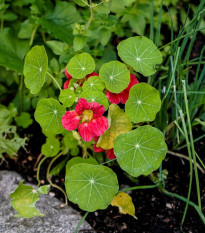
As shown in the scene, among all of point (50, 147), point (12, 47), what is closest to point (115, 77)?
point (50, 147)

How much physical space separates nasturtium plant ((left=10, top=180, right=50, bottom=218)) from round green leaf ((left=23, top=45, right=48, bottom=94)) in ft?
1.49

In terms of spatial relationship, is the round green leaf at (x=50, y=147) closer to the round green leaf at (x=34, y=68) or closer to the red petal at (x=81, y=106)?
the round green leaf at (x=34, y=68)

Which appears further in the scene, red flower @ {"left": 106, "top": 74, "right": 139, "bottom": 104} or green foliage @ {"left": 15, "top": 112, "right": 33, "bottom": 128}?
green foliage @ {"left": 15, "top": 112, "right": 33, "bottom": 128}

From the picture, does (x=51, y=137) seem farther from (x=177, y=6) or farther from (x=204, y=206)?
(x=177, y=6)

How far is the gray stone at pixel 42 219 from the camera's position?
1.52 meters

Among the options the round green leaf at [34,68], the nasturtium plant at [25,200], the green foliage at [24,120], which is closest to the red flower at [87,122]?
the round green leaf at [34,68]

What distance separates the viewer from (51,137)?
69.1 inches

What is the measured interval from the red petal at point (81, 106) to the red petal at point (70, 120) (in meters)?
0.02

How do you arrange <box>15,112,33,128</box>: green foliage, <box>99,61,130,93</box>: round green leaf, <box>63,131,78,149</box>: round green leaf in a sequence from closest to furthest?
<box>99,61,130,93</box>: round green leaf, <box>63,131,78,149</box>: round green leaf, <box>15,112,33,128</box>: green foliage

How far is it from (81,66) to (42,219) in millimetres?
767

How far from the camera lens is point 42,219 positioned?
159cm

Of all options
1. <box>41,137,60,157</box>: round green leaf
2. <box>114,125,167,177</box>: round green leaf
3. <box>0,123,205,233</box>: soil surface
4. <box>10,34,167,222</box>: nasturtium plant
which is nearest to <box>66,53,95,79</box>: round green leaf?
<box>10,34,167,222</box>: nasturtium plant

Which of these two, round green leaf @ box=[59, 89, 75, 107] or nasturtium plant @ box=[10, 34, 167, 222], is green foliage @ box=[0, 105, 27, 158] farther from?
round green leaf @ box=[59, 89, 75, 107]

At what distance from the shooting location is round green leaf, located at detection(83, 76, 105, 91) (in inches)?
56.1
